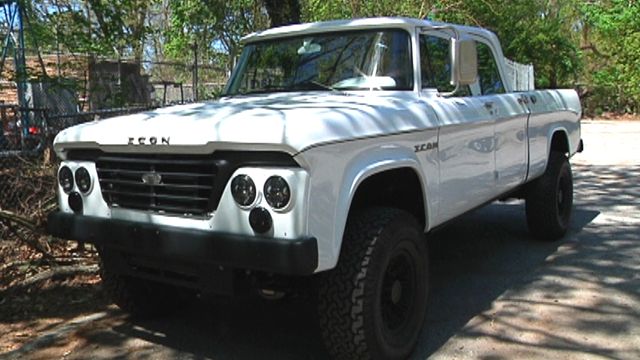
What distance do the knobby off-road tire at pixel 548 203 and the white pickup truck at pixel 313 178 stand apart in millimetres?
1193

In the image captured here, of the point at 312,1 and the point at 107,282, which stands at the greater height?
the point at 312,1

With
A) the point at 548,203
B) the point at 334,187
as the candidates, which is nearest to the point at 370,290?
the point at 334,187

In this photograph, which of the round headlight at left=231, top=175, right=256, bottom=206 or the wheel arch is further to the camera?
the wheel arch

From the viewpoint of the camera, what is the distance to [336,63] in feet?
14.7

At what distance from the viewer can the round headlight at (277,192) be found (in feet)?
9.58

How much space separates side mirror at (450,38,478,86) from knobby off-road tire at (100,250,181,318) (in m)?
2.39

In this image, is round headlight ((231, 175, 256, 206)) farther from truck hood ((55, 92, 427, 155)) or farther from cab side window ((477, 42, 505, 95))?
cab side window ((477, 42, 505, 95))

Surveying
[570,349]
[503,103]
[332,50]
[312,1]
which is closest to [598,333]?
[570,349]

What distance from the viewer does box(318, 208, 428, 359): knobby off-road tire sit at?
3.22m

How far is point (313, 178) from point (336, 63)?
1.74 m

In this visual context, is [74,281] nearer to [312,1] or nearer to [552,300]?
[552,300]

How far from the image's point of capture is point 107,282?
169 inches

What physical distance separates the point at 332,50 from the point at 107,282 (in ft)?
7.05

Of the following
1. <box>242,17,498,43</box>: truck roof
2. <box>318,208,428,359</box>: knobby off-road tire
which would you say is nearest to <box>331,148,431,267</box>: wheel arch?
<box>318,208,428,359</box>: knobby off-road tire
